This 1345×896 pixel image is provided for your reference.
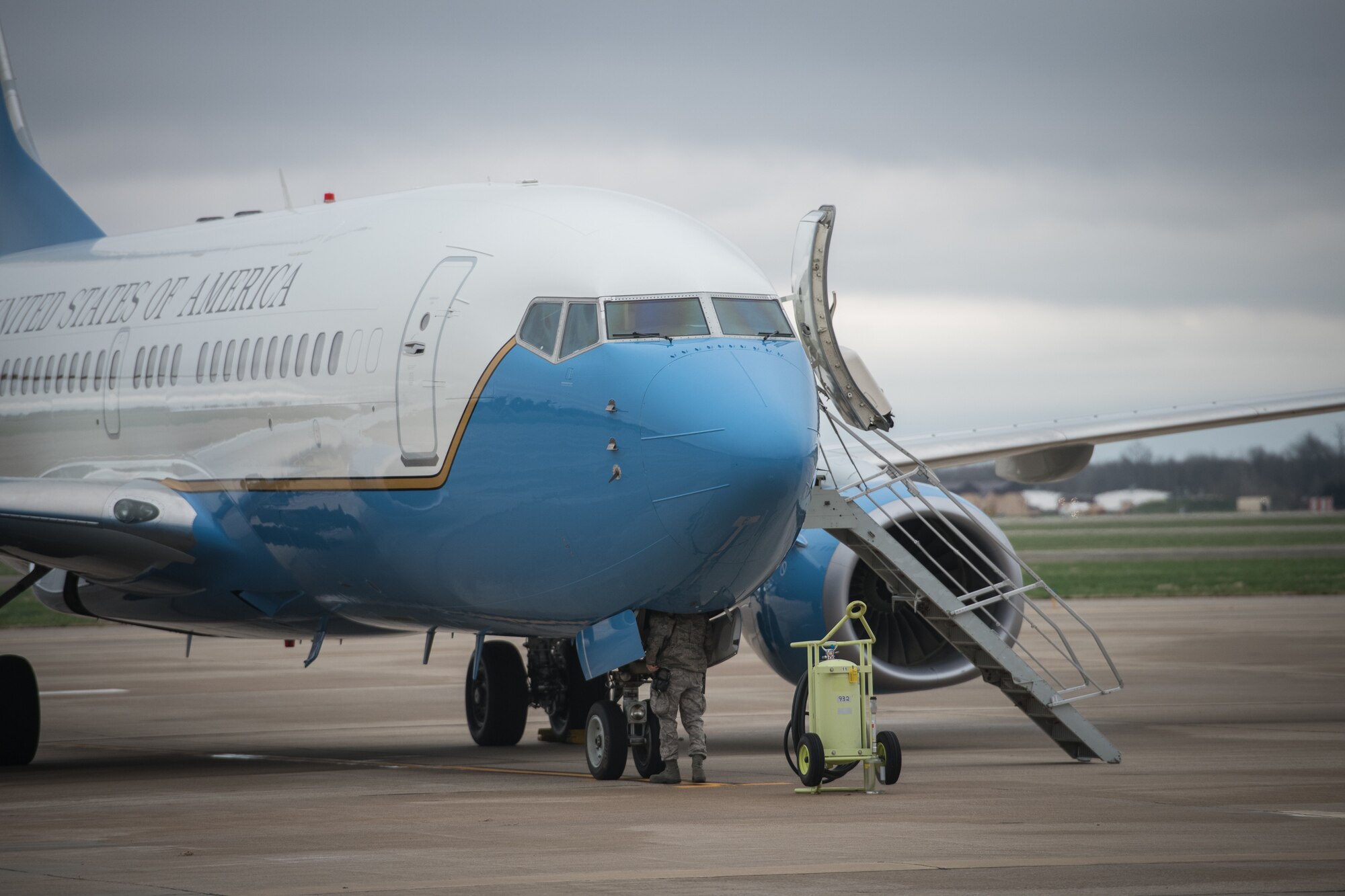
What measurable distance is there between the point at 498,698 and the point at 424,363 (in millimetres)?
5145

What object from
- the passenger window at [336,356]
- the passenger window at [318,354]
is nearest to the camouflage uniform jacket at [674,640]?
the passenger window at [336,356]

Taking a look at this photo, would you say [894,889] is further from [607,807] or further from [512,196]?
[512,196]

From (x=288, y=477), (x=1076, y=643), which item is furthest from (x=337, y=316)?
(x=1076, y=643)

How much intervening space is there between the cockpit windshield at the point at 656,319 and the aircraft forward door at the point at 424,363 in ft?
4.48

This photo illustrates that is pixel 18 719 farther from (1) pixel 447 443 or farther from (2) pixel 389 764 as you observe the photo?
(1) pixel 447 443

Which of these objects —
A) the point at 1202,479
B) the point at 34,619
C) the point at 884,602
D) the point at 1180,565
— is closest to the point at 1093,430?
the point at 884,602

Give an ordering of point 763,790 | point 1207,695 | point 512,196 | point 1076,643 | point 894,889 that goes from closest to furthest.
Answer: point 894,889, point 763,790, point 512,196, point 1207,695, point 1076,643

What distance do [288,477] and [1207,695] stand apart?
11.4m

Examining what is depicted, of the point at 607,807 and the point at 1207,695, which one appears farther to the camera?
the point at 1207,695

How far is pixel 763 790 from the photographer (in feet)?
43.1

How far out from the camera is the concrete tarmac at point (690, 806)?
30.5ft

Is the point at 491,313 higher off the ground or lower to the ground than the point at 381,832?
higher

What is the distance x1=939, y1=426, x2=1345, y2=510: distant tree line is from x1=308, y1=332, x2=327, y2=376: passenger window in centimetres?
11757

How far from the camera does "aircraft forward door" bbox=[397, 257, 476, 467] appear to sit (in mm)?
13984
